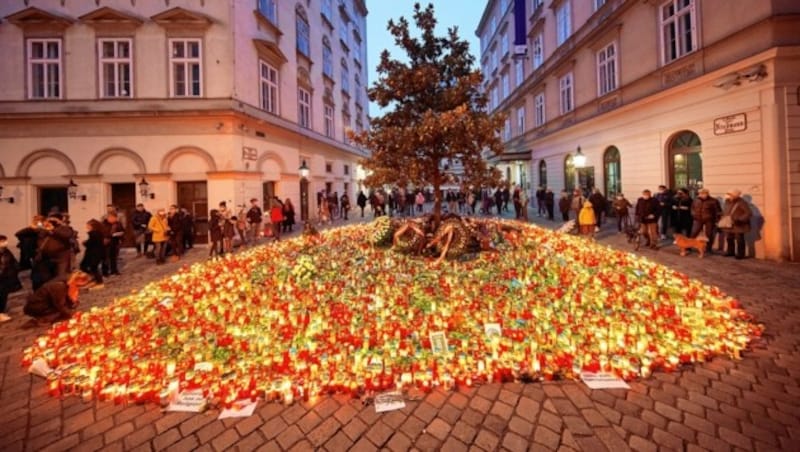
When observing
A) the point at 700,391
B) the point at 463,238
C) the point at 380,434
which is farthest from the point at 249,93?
the point at 700,391

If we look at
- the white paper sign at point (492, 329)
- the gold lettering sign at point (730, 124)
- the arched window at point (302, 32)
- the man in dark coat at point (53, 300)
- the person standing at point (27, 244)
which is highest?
the arched window at point (302, 32)

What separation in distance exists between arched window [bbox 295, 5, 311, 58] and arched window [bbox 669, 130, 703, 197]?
1961cm

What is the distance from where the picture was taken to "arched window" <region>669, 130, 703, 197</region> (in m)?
11.4

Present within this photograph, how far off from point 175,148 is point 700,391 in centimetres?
1732

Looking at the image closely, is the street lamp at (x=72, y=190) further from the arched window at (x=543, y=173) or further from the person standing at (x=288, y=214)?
the arched window at (x=543, y=173)

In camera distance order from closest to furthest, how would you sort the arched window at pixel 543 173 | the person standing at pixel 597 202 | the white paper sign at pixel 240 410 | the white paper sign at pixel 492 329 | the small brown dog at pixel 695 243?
the white paper sign at pixel 240 410 → the white paper sign at pixel 492 329 → the small brown dog at pixel 695 243 → the person standing at pixel 597 202 → the arched window at pixel 543 173

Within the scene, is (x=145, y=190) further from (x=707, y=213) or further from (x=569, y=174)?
(x=569, y=174)

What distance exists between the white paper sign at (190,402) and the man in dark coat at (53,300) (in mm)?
4469

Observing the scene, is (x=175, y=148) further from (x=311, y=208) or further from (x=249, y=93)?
(x=311, y=208)

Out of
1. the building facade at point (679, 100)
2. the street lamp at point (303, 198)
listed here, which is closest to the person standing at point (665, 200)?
the building facade at point (679, 100)

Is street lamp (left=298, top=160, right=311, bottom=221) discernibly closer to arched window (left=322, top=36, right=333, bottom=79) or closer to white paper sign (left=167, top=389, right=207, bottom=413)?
arched window (left=322, top=36, right=333, bottom=79)

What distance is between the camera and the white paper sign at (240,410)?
3.31 metres

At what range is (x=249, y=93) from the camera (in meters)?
15.6

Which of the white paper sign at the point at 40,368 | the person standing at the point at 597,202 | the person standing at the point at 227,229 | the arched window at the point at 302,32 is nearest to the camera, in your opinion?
the white paper sign at the point at 40,368
